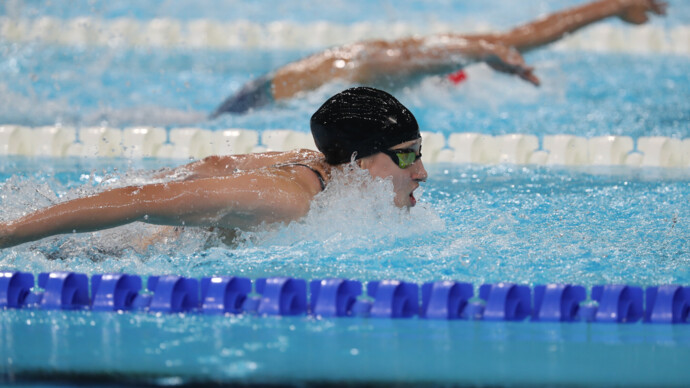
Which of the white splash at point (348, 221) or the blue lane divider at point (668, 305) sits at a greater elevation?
the white splash at point (348, 221)

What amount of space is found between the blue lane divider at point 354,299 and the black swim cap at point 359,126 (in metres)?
0.39

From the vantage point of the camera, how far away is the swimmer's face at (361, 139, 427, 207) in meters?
2.37

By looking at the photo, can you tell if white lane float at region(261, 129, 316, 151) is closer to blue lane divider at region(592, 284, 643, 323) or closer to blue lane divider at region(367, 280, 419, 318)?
blue lane divider at region(367, 280, 419, 318)

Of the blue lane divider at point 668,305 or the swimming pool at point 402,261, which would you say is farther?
the blue lane divider at point 668,305

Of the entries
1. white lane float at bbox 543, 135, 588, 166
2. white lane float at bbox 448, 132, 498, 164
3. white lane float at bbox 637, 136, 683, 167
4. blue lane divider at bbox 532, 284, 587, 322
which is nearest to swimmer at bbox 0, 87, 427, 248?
blue lane divider at bbox 532, 284, 587, 322

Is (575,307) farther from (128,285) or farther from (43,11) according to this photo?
(43,11)

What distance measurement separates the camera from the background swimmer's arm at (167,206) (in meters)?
2.11

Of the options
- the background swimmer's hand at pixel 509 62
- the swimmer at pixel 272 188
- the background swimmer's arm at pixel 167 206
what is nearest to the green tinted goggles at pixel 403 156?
the swimmer at pixel 272 188

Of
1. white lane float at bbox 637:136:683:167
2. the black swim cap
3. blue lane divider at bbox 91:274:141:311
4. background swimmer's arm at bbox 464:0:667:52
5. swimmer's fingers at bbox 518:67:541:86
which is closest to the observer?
Result: blue lane divider at bbox 91:274:141:311

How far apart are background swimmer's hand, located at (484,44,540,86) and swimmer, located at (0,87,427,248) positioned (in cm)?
221

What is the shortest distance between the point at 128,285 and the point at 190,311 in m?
0.20

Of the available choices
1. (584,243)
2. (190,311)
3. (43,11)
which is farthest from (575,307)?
(43,11)

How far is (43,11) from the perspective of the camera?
8648 millimetres

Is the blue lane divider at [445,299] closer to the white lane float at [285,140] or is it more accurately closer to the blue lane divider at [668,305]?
the blue lane divider at [668,305]
